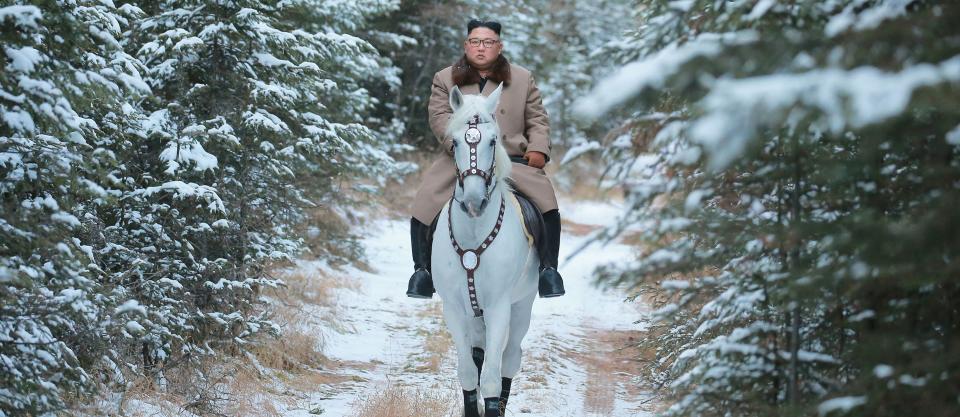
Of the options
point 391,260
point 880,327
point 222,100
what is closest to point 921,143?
point 880,327

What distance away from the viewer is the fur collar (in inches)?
255

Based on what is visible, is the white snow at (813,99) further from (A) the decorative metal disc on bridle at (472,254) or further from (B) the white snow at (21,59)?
(A) the decorative metal disc on bridle at (472,254)

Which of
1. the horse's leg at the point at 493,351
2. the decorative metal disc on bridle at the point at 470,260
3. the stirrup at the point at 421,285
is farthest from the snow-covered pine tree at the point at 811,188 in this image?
the stirrup at the point at 421,285

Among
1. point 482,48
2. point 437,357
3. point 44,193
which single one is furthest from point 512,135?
point 44,193

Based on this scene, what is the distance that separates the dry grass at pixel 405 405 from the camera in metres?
6.37

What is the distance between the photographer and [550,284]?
5.96 metres

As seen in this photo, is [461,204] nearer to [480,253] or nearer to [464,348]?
[480,253]

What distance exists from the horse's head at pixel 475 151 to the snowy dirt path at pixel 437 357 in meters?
0.89

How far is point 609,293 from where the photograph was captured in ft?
46.8

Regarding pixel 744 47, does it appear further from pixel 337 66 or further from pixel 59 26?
pixel 337 66

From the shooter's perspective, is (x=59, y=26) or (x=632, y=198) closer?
(x=632, y=198)

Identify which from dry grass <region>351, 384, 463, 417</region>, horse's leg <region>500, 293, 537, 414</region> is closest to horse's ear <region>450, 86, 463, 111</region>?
horse's leg <region>500, 293, 537, 414</region>

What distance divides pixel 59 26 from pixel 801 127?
3.72 m

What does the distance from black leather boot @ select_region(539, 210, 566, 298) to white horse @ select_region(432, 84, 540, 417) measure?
0.10 meters
